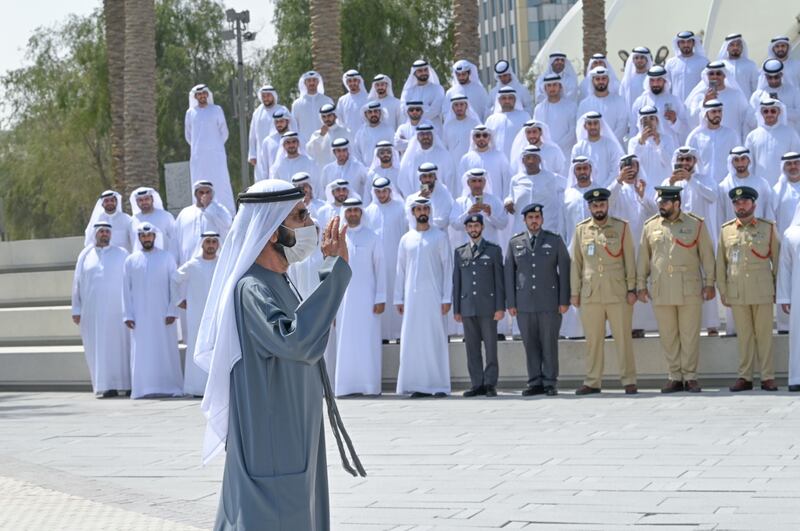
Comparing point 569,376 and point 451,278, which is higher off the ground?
point 451,278

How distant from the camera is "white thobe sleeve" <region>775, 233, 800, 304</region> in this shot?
14.5 meters

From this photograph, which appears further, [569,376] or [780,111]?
[780,111]

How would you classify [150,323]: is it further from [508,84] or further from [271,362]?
[271,362]

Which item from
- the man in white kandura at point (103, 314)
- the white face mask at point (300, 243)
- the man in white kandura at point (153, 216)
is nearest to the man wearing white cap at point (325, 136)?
the man in white kandura at point (153, 216)

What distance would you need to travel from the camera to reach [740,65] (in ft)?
63.9

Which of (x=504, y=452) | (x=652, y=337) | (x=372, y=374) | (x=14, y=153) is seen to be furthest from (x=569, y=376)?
(x=14, y=153)

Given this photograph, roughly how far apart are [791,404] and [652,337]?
8.14ft

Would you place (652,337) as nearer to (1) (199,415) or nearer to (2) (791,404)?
(2) (791,404)

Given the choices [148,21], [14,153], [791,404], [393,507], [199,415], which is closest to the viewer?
[393,507]

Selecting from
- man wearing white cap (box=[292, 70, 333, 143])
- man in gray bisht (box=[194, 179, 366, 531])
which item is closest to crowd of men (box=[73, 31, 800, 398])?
man wearing white cap (box=[292, 70, 333, 143])

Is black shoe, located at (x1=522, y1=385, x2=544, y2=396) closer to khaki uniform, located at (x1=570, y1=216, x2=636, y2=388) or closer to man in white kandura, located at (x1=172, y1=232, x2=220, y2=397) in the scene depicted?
khaki uniform, located at (x1=570, y1=216, x2=636, y2=388)

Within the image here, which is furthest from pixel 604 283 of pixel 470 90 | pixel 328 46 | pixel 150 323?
pixel 328 46

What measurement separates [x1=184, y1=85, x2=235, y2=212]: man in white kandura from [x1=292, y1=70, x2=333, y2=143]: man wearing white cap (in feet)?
3.87

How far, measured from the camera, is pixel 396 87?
40.1 metres
